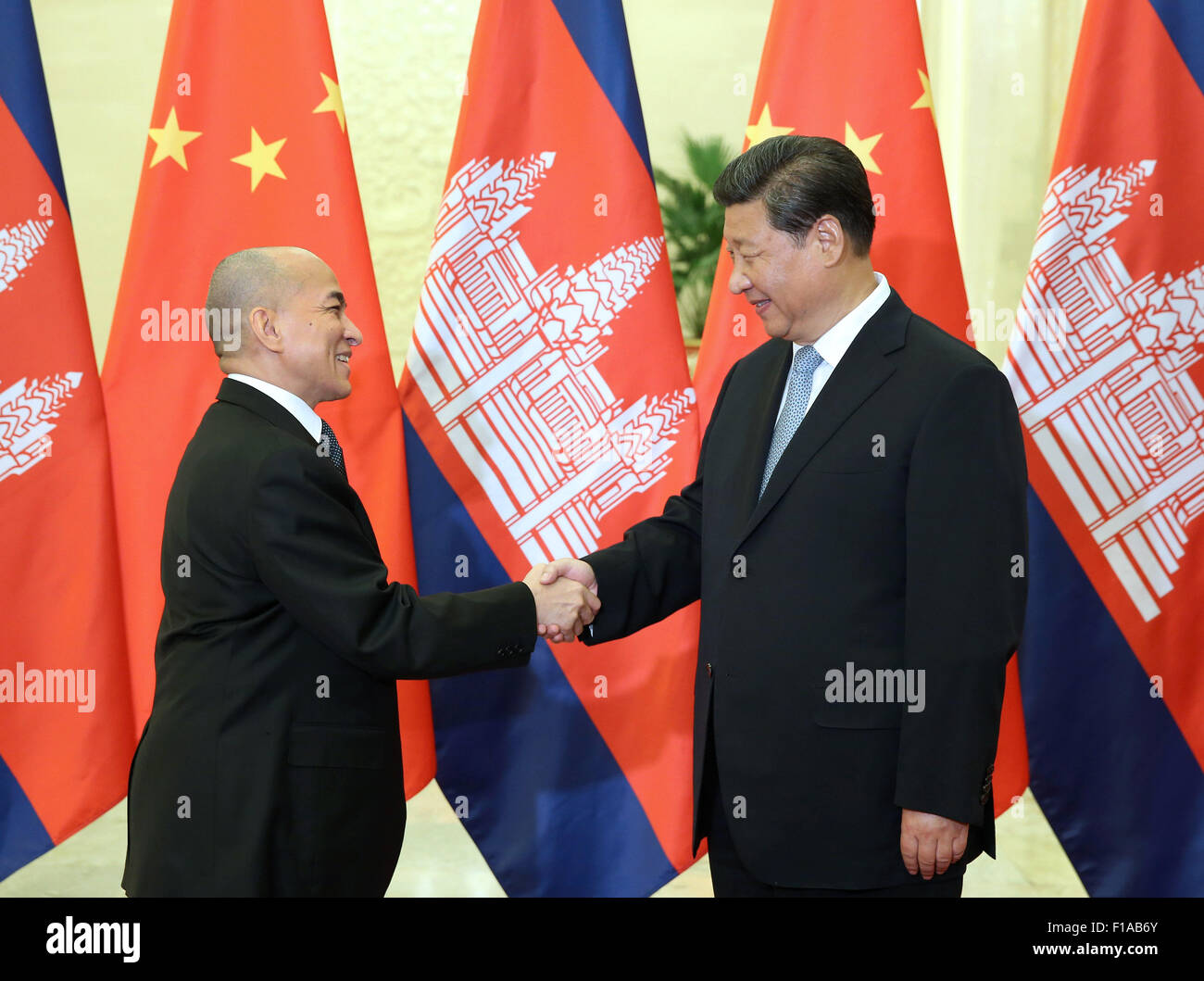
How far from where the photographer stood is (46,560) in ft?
9.12

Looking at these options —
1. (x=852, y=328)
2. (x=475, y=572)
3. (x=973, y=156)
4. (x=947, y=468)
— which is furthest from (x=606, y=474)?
(x=973, y=156)

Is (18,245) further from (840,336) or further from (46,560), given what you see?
(840,336)

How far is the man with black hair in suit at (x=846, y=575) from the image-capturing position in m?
1.85

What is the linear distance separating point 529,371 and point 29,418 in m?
1.20

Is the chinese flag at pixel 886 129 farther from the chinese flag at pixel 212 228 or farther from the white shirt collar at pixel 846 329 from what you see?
the chinese flag at pixel 212 228

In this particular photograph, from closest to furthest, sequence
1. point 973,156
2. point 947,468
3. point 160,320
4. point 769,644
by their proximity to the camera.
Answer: point 947,468 → point 769,644 → point 160,320 → point 973,156

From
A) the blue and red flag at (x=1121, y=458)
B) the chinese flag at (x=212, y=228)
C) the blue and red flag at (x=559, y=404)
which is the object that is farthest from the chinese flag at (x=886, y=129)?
the chinese flag at (x=212, y=228)

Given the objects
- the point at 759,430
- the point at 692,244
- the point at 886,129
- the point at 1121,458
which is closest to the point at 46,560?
the point at 759,430

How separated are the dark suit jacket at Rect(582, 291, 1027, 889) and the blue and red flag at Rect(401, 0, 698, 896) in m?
0.73

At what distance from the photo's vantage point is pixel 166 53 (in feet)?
9.14

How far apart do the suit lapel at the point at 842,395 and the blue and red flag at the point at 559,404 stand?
0.79 m

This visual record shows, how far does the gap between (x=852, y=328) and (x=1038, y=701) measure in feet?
4.24

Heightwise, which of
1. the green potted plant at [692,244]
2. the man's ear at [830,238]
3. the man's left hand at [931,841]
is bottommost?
the man's left hand at [931,841]
